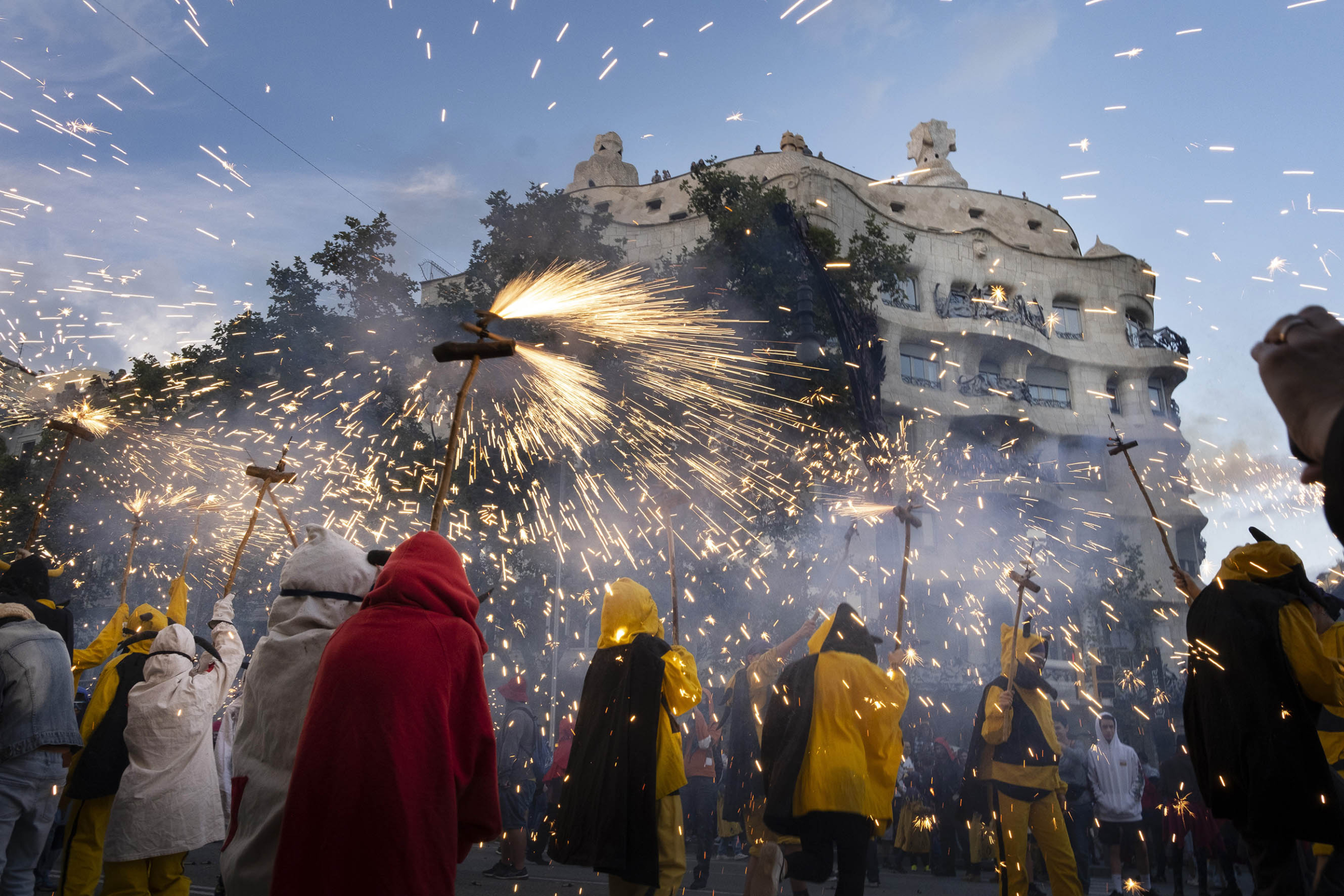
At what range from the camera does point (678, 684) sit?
4555 millimetres

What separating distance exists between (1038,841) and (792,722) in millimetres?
2209

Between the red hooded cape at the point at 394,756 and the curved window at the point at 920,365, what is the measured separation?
2745 centimetres

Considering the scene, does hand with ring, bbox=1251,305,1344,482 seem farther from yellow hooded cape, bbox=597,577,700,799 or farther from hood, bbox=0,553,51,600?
hood, bbox=0,553,51,600

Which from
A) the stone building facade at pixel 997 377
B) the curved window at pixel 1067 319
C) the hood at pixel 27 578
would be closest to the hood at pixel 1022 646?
the hood at pixel 27 578

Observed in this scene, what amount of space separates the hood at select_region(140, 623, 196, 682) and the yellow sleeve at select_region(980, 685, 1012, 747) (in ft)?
17.7

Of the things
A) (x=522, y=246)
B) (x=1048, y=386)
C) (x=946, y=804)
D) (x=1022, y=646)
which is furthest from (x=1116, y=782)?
(x=1048, y=386)

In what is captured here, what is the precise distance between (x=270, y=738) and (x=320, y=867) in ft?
2.91

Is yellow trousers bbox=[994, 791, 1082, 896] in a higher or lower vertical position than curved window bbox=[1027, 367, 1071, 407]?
lower

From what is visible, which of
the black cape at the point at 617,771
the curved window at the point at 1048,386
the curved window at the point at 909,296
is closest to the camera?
→ the black cape at the point at 617,771

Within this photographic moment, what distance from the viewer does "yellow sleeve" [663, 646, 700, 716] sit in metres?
4.54

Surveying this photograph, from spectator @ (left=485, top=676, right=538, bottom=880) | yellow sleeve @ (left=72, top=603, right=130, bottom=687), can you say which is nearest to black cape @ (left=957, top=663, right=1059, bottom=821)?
spectator @ (left=485, top=676, right=538, bottom=880)

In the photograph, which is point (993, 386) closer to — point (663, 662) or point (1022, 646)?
point (1022, 646)

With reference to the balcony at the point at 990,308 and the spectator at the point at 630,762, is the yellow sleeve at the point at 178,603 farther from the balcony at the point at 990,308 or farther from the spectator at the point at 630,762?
the balcony at the point at 990,308

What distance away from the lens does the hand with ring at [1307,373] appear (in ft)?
3.90
